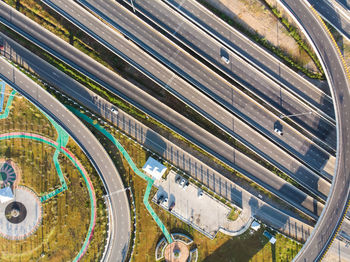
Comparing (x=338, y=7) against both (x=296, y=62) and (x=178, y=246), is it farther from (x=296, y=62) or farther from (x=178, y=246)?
(x=178, y=246)

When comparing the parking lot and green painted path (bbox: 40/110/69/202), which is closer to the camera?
green painted path (bbox: 40/110/69/202)

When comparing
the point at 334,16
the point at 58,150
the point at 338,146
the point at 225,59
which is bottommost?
the point at 58,150

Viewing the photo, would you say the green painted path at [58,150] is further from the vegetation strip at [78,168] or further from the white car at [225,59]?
the white car at [225,59]

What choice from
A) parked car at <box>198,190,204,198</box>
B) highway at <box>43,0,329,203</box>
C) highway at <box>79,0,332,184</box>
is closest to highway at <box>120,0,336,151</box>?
highway at <box>79,0,332,184</box>

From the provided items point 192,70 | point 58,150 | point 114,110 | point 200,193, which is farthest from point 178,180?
point 58,150

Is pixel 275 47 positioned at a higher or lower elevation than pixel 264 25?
lower

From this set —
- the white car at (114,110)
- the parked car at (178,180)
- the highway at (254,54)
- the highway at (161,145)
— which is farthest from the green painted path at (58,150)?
the highway at (254,54)

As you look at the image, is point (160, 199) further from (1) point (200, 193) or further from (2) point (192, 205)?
(1) point (200, 193)

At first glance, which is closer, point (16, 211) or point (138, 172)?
point (16, 211)

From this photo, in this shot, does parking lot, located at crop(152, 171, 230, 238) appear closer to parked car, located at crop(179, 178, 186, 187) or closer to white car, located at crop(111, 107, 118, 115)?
parked car, located at crop(179, 178, 186, 187)
